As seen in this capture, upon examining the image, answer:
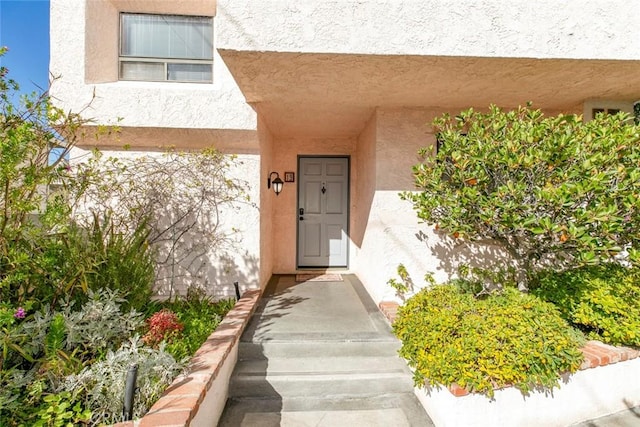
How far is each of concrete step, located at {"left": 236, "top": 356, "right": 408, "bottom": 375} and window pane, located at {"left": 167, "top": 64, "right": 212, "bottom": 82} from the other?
489cm

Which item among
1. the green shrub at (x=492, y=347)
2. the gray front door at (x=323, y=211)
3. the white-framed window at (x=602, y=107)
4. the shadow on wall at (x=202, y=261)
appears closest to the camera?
the green shrub at (x=492, y=347)

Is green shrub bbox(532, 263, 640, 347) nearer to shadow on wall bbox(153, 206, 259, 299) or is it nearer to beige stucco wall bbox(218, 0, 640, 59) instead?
beige stucco wall bbox(218, 0, 640, 59)

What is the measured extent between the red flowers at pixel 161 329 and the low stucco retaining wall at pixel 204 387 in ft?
1.46

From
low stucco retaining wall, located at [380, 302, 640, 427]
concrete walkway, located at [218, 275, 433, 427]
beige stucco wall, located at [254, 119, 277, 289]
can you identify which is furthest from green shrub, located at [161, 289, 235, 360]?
low stucco retaining wall, located at [380, 302, 640, 427]

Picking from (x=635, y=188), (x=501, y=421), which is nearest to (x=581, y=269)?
(x=635, y=188)

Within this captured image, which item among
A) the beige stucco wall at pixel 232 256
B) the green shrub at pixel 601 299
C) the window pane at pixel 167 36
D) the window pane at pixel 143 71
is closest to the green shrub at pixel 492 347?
the green shrub at pixel 601 299

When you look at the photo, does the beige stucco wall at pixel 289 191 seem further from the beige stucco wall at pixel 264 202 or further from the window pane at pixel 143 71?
the window pane at pixel 143 71

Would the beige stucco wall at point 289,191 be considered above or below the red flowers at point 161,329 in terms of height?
above

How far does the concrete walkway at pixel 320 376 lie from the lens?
3012mm

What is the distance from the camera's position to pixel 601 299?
3.36 meters

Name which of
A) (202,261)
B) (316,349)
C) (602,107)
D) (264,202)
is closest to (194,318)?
(202,261)

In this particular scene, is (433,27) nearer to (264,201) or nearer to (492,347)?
(492,347)

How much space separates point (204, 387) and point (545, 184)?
166 inches

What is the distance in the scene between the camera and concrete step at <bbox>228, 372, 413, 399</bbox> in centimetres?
323
